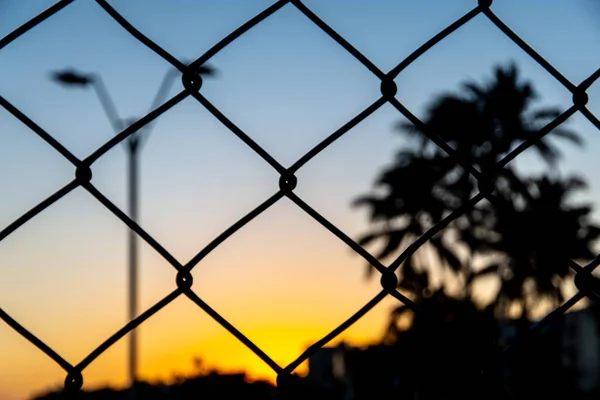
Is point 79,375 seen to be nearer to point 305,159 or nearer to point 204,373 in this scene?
point 204,373

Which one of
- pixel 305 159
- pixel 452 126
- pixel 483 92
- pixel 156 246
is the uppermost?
pixel 483 92

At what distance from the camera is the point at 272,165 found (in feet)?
3.67

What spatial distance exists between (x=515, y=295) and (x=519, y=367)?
86.5 feet

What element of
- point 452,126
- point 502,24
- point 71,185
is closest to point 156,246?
point 71,185

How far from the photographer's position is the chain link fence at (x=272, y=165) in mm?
1036

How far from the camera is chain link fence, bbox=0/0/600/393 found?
104cm

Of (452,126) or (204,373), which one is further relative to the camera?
(452,126)

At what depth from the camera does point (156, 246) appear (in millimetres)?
1059

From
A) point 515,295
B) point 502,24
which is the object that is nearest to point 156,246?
point 502,24

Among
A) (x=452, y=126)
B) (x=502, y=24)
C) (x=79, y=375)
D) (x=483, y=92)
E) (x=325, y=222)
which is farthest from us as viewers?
(x=483, y=92)

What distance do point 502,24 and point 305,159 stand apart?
0.37 meters

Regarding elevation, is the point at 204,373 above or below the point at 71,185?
below

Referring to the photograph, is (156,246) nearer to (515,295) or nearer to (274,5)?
(274,5)

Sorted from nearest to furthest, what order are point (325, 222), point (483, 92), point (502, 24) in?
point (325, 222) < point (502, 24) < point (483, 92)
